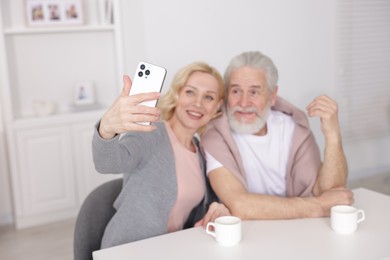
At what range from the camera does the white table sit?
1311mm

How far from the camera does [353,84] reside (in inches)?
175

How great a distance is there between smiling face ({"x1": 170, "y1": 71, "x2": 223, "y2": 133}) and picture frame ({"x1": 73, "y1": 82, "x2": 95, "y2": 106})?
213 centimetres

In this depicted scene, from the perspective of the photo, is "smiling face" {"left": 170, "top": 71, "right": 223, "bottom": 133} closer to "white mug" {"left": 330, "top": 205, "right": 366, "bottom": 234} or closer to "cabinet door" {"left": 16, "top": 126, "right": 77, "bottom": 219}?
"white mug" {"left": 330, "top": 205, "right": 366, "bottom": 234}

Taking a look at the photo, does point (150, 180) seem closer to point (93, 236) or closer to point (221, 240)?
point (93, 236)

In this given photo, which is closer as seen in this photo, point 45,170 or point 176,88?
point 176,88

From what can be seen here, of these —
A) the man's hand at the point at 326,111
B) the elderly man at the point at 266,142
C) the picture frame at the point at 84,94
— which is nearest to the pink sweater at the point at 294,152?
the elderly man at the point at 266,142

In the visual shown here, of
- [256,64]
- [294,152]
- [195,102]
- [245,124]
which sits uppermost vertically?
[256,64]

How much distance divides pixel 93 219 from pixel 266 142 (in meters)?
0.77

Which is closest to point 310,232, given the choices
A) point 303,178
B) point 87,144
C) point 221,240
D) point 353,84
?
point 221,240

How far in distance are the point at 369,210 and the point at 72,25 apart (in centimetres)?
277

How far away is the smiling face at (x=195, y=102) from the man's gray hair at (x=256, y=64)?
163 mm

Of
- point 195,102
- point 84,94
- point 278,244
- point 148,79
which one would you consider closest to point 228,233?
point 278,244

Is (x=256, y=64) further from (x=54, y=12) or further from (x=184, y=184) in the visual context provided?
(x=54, y=12)

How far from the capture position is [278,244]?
1377 millimetres
